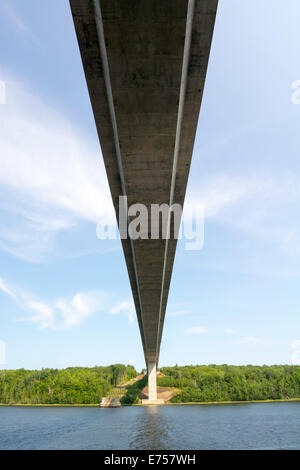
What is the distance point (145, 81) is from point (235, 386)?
91580mm

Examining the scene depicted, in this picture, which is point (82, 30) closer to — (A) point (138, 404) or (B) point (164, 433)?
(B) point (164, 433)

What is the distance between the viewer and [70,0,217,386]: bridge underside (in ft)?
17.6

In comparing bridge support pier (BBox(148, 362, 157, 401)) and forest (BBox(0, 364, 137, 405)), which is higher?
bridge support pier (BBox(148, 362, 157, 401))

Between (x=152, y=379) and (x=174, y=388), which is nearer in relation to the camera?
(x=152, y=379)

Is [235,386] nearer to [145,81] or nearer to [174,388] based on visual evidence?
[174,388]

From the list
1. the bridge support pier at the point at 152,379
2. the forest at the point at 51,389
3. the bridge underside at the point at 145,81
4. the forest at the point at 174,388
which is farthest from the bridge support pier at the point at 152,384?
the bridge underside at the point at 145,81

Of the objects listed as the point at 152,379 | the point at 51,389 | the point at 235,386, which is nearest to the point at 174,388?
the point at 235,386

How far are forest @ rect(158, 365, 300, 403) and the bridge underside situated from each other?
78.1 m

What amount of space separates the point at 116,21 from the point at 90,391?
89.7 meters

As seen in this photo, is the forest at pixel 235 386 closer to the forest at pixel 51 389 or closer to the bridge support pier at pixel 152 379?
the bridge support pier at pixel 152 379

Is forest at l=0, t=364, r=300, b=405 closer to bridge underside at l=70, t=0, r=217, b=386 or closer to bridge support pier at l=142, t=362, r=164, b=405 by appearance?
bridge support pier at l=142, t=362, r=164, b=405

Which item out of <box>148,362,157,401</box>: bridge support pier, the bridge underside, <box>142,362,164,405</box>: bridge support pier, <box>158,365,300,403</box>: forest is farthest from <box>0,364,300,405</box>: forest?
the bridge underside

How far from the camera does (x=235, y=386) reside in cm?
8238

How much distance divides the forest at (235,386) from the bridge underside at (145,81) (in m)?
78.1
